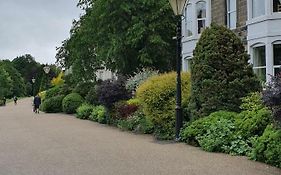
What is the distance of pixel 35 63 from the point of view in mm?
158375

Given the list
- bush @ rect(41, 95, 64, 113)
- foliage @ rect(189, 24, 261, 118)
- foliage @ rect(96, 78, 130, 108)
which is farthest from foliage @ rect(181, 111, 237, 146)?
bush @ rect(41, 95, 64, 113)

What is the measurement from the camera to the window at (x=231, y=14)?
80.4 ft

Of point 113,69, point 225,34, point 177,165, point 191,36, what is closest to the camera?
point 177,165

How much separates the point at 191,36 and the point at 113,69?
7073mm

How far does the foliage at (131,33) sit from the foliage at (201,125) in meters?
16.9

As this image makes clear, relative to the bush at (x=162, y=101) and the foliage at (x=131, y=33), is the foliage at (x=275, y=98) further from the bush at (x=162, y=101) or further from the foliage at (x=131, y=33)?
the foliage at (x=131, y=33)

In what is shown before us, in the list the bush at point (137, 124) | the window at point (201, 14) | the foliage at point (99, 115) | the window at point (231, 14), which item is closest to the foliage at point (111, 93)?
the foliage at point (99, 115)

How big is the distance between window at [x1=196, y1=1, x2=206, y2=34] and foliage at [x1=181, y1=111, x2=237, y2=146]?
580 inches

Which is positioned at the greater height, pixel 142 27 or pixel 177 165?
pixel 142 27

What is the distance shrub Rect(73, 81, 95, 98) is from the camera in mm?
38603

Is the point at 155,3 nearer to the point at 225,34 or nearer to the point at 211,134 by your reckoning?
the point at 225,34

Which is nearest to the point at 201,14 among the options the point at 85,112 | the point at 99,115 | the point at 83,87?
the point at 99,115

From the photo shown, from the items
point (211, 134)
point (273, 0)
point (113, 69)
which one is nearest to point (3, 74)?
point (113, 69)

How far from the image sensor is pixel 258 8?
2191cm
